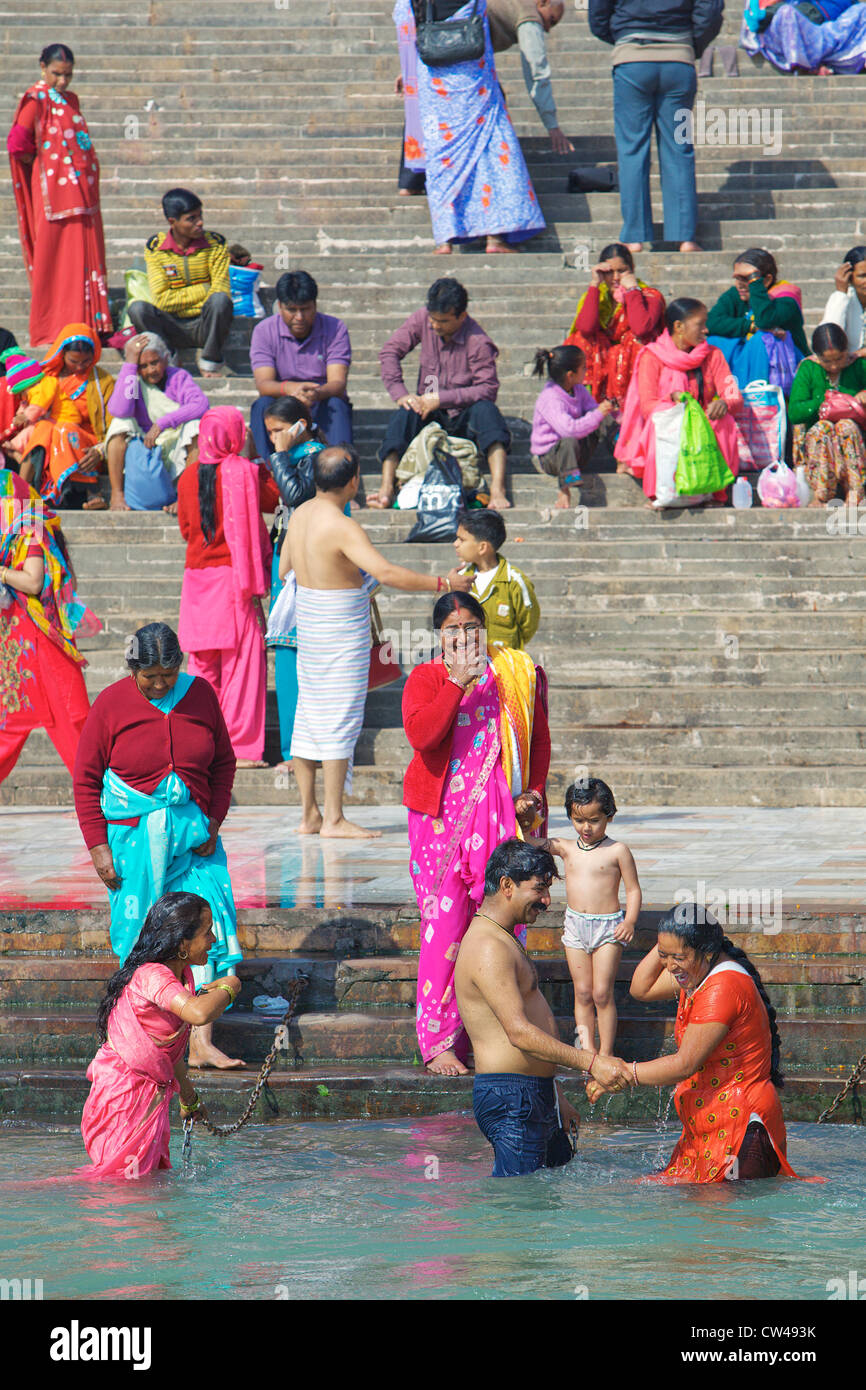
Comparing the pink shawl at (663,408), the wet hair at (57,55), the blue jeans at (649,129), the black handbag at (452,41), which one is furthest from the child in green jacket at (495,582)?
the black handbag at (452,41)

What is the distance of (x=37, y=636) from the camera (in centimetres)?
951

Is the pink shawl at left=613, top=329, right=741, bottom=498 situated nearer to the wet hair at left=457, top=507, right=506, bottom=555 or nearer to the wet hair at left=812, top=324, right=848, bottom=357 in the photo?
the wet hair at left=812, top=324, right=848, bottom=357

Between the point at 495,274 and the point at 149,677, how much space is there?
858 centimetres

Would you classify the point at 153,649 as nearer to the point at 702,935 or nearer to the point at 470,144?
the point at 702,935

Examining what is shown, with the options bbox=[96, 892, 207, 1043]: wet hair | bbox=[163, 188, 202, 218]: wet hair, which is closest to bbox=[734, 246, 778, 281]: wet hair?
bbox=[163, 188, 202, 218]: wet hair

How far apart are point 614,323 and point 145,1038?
25.9ft

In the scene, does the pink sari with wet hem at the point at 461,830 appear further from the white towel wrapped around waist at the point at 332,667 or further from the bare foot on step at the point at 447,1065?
the white towel wrapped around waist at the point at 332,667

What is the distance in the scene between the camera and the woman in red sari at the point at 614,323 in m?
12.2

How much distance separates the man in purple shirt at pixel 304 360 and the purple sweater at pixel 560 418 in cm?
123

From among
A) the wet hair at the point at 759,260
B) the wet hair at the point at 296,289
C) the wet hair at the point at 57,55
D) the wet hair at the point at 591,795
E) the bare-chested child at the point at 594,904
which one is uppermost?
the wet hair at the point at 57,55

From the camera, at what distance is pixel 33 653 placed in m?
9.51

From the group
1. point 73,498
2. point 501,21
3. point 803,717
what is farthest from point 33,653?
point 501,21

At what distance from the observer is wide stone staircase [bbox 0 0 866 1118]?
6945 mm

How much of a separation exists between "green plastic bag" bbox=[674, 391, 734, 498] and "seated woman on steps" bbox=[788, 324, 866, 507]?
0.64m
